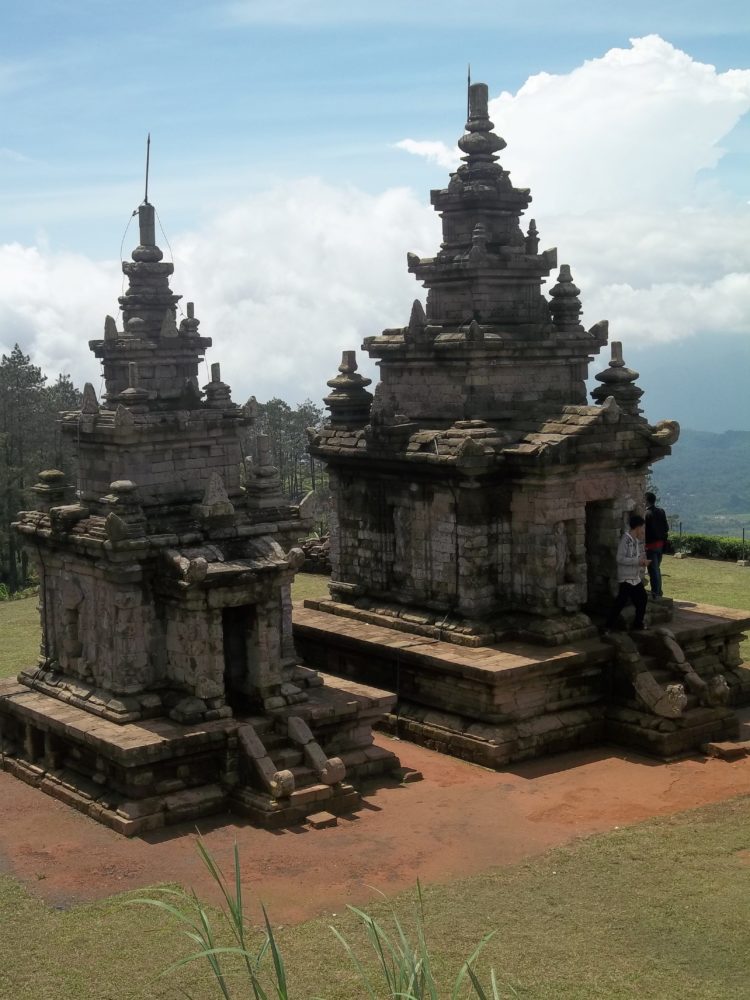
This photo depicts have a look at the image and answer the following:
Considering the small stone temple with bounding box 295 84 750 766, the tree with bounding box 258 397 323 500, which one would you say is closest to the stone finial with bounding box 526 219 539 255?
the small stone temple with bounding box 295 84 750 766

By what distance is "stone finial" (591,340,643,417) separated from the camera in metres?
21.1

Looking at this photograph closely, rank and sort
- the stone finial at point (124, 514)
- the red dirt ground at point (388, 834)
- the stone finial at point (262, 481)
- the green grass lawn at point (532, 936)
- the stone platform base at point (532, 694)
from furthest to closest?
the stone platform base at point (532, 694)
the stone finial at point (262, 481)
the stone finial at point (124, 514)
the red dirt ground at point (388, 834)
the green grass lawn at point (532, 936)

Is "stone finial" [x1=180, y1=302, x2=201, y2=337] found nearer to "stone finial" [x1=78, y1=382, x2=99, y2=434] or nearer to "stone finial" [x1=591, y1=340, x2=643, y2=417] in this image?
"stone finial" [x1=78, y1=382, x2=99, y2=434]

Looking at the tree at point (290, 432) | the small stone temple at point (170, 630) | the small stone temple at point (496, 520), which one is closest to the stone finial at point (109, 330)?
the small stone temple at point (170, 630)

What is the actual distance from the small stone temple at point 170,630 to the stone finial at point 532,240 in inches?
253

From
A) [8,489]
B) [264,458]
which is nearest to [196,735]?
[264,458]

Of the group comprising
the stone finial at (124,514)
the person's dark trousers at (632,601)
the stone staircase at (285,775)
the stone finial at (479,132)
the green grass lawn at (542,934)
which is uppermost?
the stone finial at (479,132)

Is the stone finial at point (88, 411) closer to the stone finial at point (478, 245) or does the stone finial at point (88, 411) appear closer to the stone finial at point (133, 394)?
the stone finial at point (133, 394)

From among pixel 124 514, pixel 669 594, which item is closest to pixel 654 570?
pixel 669 594

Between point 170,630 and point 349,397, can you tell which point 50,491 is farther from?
point 349,397

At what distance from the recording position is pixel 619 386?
2114 centimetres

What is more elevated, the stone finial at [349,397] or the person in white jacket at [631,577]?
the stone finial at [349,397]

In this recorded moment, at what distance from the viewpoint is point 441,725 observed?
1852cm

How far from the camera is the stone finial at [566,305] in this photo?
833 inches
